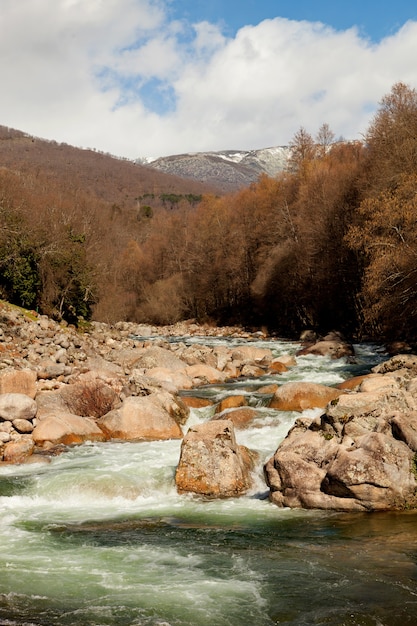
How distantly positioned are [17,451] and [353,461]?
7894mm

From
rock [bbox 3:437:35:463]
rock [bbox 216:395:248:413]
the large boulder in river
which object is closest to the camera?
the large boulder in river

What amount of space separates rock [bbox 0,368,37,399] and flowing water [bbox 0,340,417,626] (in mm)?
4778

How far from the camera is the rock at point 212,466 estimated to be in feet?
36.7


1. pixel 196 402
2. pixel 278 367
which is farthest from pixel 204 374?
pixel 196 402

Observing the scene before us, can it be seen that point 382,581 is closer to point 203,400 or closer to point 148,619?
point 148,619

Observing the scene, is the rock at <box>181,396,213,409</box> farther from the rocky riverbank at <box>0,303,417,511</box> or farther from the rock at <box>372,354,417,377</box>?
the rock at <box>372,354,417,377</box>

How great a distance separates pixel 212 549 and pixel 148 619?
2269mm

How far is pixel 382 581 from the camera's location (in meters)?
6.96

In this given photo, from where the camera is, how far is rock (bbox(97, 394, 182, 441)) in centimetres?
1524

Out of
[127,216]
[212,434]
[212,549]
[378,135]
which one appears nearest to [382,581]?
[212,549]

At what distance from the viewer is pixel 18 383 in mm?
17188

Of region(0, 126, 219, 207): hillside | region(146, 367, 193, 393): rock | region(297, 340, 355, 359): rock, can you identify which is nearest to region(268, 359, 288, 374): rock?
region(297, 340, 355, 359): rock

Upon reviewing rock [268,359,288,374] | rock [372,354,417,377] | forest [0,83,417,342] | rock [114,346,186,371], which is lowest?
rock [268,359,288,374]

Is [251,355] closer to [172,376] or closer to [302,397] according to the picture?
[172,376]
